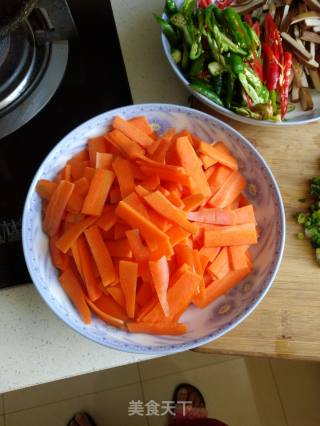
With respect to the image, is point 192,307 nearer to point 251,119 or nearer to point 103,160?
point 103,160

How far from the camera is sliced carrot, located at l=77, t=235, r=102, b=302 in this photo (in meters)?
0.88

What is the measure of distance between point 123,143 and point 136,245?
0.25 metres

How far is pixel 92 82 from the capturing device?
3.77 ft

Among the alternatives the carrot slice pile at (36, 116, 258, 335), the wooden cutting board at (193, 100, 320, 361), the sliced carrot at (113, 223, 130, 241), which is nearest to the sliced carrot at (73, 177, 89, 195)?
the carrot slice pile at (36, 116, 258, 335)

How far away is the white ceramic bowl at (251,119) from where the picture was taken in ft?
3.51

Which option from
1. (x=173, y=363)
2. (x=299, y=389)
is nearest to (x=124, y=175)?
(x=173, y=363)

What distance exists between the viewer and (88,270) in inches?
35.0

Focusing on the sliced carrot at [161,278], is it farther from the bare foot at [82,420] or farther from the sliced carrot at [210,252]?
the bare foot at [82,420]

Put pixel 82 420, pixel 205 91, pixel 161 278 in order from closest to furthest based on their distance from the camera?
pixel 161 278 → pixel 205 91 → pixel 82 420

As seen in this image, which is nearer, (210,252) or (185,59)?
(210,252)

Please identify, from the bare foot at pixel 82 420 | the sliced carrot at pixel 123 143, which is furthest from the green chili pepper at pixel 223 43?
the bare foot at pixel 82 420

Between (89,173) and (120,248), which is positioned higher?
(89,173)

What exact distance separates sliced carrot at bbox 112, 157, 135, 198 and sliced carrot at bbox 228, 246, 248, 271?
10.6 inches

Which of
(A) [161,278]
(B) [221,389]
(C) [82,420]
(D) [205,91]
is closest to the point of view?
(A) [161,278]
